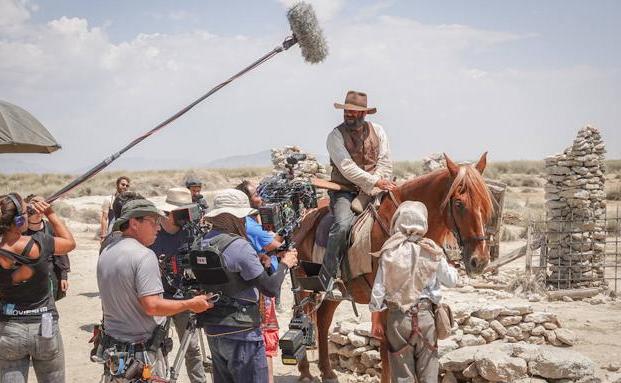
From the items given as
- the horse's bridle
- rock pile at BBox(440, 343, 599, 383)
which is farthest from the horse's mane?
rock pile at BBox(440, 343, 599, 383)

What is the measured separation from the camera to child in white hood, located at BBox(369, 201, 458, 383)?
4.54 m

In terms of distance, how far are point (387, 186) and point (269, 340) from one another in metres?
2.06

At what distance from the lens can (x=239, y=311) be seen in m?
3.98

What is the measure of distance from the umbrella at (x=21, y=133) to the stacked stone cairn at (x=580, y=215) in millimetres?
10255

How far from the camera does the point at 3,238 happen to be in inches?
168

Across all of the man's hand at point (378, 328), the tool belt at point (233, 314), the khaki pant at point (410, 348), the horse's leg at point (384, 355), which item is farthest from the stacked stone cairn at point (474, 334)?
the tool belt at point (233, 314)

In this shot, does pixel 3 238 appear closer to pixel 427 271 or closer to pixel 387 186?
pixel 427 271

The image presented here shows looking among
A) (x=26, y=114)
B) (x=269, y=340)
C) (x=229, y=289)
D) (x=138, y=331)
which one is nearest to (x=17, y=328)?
(x=138, y=331)

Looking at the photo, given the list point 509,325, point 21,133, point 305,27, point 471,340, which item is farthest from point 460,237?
point 21,133

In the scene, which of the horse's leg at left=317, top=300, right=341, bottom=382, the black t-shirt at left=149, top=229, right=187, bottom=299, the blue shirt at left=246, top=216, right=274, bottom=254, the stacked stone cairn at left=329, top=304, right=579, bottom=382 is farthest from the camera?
the stacked stone cairn at left=329, top=304, right=579, bottom=382

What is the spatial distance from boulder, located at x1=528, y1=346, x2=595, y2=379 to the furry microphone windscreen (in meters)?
3.72

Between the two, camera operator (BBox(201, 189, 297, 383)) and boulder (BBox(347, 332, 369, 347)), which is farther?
boulder (BBox(347, 332, 369, 347))

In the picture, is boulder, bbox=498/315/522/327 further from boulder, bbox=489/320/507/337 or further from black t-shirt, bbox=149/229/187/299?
black t-shirt, bbox=149/229/187/299

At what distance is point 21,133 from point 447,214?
419 centimetres
